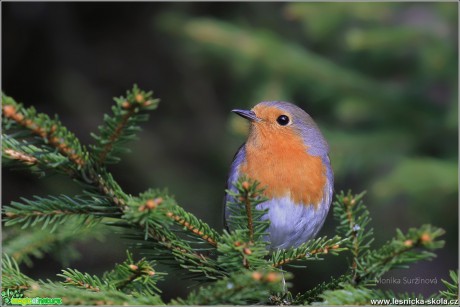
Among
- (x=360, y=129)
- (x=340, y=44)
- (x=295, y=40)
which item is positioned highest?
(x=295, y=40)

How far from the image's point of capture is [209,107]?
7.26m

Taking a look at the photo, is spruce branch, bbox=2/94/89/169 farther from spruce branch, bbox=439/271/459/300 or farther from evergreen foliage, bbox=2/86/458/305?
spruce branch, bbox=439/271/459/300

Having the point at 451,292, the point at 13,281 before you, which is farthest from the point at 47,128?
the point at 451,292

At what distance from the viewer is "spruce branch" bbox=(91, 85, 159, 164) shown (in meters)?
1.93

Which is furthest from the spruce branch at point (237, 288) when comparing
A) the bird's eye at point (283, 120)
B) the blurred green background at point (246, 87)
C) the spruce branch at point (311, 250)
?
the bird's eye at point (283, 120)

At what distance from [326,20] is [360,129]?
1.04m

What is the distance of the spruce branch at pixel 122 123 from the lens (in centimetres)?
193

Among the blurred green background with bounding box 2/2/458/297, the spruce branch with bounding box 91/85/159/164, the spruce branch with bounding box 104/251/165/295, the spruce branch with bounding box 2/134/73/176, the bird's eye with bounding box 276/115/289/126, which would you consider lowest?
the spruce branch with bounding box 104/251/165/295

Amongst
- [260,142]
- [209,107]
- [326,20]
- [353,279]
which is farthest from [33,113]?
[209,107]

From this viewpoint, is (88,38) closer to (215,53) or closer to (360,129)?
Result: (215,53)

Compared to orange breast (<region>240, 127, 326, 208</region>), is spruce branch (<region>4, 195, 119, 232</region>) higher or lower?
lower

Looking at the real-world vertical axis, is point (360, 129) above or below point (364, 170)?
above

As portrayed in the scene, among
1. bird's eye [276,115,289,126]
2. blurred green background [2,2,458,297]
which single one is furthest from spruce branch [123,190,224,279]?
bird's eye [276,115,289,126]

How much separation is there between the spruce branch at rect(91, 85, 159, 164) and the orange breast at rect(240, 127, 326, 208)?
1.30m
